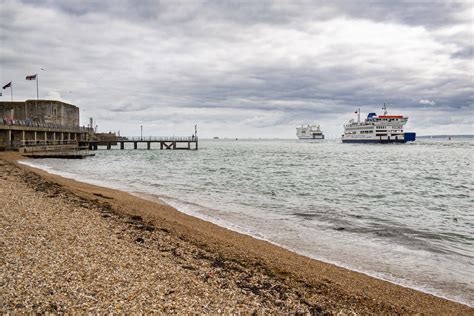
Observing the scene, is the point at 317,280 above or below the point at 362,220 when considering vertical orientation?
above

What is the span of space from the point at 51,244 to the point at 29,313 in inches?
116

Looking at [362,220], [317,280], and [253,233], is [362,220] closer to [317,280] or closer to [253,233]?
[253,233]

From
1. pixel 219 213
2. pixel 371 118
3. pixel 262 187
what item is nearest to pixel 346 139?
pixel 371 118

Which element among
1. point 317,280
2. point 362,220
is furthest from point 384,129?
point 317,280

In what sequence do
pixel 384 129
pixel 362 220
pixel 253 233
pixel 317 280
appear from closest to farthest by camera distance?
pixel 317 280, pixel 253 233, pixel 362 220, pixel 384 129

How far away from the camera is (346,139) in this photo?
148 metres

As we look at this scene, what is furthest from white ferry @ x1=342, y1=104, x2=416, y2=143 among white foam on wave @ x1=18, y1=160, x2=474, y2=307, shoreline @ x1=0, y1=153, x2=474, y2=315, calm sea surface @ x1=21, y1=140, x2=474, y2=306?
shoreline @ x1=0, y1=153, x2=474, y2=315

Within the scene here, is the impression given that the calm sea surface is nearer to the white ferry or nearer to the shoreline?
the shoreline

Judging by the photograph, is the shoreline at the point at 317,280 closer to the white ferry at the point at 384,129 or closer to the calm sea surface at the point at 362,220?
the calm sea surface at the point at 362,220

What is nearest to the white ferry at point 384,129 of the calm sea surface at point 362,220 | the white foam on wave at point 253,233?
the calm sea surface at point 362,220

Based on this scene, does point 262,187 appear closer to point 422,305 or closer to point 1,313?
point 422,305

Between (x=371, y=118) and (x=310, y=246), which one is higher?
(x=371, y=118)

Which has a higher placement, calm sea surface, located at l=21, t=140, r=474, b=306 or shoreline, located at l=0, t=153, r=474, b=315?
shoreline, located at l=0, t=153, r=474, b=315

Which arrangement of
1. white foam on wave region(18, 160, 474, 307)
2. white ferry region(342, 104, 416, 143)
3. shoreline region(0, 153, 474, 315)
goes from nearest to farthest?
shoreline region(0, 153, 474, 315), white foam on wave region(18, 160, 474, 307), white ferry region(342, 104, 416, 143)
